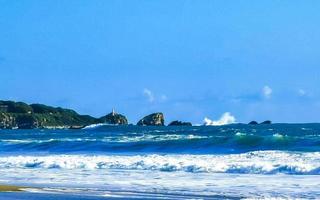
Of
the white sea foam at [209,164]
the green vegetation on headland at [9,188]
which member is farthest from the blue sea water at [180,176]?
the green vegetation on headland at [9,188]

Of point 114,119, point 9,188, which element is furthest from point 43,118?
point 9,188

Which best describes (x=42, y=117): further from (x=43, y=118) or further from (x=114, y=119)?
(x=114, y=119)

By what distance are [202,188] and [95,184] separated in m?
2.90

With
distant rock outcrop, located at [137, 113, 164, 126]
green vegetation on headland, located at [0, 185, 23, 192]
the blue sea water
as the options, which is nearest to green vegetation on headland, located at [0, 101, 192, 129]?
distant rock outcrop, located at [137, 113, 164, 126]

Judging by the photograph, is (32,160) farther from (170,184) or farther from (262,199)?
(262,199)

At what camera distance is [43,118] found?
132625 millimetres

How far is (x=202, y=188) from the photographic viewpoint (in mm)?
19406

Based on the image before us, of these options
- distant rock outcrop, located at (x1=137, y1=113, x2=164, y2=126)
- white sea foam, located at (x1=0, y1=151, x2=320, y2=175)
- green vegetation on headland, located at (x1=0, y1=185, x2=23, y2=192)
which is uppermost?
distant rock outcrop, located at (x1=137, y1=113, x2=164, y2=126)

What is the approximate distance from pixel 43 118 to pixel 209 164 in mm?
108576

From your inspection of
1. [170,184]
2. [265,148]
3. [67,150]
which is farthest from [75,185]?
[67,150]

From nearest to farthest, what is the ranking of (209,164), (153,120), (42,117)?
1. (209,164)
2. (153,120)
3. (42,117)

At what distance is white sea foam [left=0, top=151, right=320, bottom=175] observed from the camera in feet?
80.4

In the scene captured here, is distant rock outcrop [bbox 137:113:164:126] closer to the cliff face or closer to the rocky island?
the rocky island

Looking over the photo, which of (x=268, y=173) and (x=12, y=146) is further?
(x=12, y=146)
